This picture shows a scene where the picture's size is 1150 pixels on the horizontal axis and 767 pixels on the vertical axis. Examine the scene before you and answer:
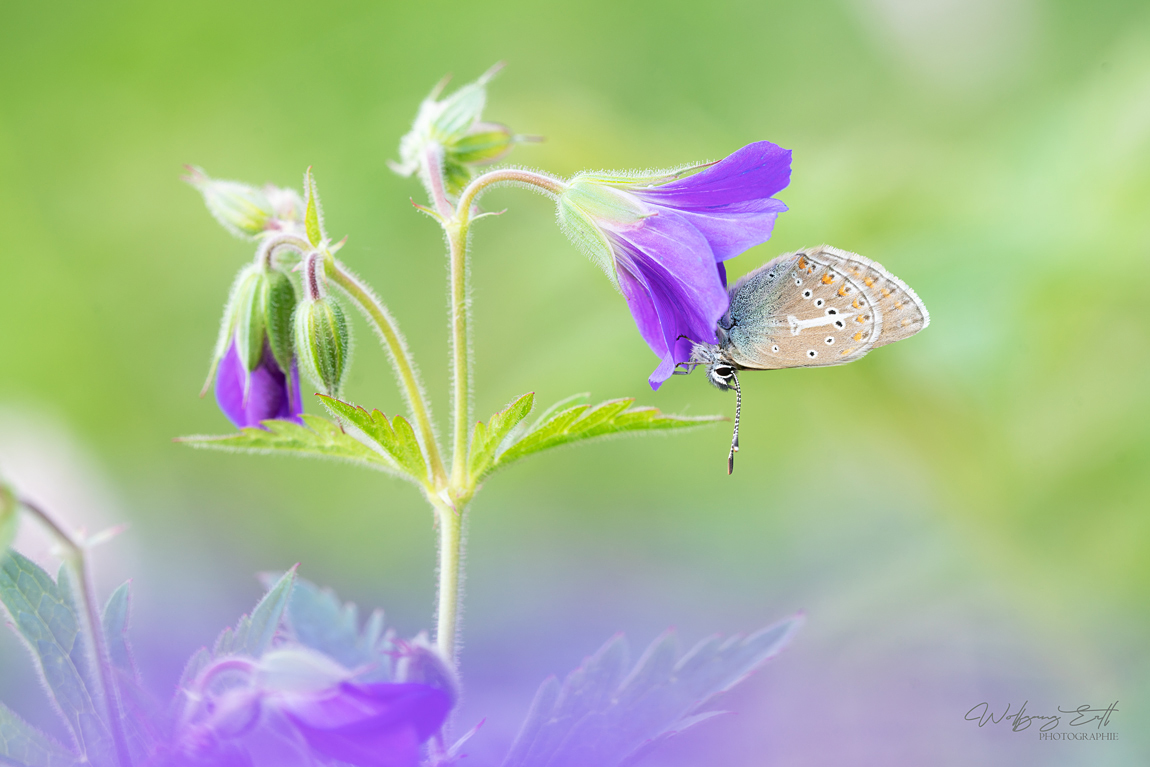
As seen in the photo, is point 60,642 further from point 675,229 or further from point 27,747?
point 675,229

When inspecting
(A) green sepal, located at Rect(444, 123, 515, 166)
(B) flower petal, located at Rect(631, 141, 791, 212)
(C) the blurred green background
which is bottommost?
(C) the blurred green background

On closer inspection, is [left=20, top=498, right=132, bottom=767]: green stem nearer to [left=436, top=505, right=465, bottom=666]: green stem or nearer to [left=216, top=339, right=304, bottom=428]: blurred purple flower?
[left=436, top=505, right=465, bottom=666]: green stem

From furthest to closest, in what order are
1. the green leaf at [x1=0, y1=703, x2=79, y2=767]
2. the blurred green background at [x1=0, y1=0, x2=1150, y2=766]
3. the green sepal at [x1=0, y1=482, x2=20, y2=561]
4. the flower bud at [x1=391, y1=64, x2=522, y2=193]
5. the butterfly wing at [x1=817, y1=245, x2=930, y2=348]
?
the blurred green background at [x1=0, y1=0, x2=1150, y2=766], the flower bud at [x1=391, y1=64, x2=522, y2=193], the butterfly wing at [x1=817, y1=245, x2=930, y2=348], the green leaf at [x1=0, y1=703, x2=79, y2=767], the green sepal at [x1=0, y1=482, x2=20, y2=561]

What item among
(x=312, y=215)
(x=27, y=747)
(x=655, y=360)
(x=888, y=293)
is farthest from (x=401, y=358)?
(x=655, y=360)

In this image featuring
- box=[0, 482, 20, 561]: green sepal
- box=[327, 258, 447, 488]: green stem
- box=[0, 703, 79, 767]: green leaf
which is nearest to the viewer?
box=[0, 482, 20, 561]: green sepal

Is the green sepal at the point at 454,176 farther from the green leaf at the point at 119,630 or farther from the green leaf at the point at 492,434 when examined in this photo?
the green leaf at the point at 119,630

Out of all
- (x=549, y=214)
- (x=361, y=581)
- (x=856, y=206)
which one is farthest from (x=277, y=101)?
(x=856, y=206)

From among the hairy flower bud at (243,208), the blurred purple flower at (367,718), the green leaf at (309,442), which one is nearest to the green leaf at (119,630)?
the green leaf at (309,442)

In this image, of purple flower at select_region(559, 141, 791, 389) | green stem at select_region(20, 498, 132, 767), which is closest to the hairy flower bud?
purple flower at select_region(559, 141, 791, 389)
